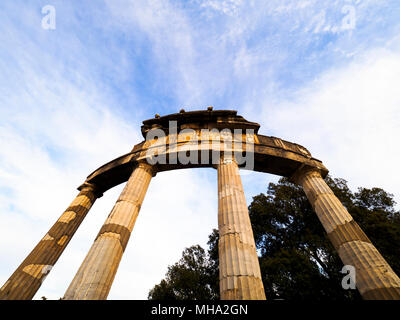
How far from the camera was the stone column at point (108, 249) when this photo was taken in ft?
25.6

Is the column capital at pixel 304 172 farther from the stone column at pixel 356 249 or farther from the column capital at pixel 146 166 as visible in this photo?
the column capital at pixel 146 166

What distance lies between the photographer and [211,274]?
25688 mm

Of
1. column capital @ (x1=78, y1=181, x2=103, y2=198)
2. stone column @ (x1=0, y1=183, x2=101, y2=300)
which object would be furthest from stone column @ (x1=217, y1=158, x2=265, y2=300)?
column capital @ (x1=78, y1=181, x2=103, y2=198)

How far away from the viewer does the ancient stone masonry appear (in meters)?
7.89

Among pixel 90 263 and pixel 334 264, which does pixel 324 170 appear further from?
pixel 90 263

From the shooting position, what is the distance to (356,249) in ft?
30.3

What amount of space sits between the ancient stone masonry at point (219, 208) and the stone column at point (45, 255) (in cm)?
4

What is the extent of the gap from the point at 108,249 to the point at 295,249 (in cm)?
1749

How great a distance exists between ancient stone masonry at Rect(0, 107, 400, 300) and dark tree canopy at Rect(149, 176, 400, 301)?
883 cm

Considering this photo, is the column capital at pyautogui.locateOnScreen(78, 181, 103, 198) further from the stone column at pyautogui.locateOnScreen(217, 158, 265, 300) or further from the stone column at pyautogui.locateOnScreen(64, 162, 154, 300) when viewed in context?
the stone column at pyautogui.locateOnScreen(217, 158, 265, 300)

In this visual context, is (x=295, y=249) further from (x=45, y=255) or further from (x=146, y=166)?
(x=45, y=255)

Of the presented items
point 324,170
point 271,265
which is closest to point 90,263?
point 324,170

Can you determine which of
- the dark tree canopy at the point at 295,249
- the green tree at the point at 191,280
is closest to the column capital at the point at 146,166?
the dark tree canopy at the point at 295,249

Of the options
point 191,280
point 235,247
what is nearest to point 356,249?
point 235,247
